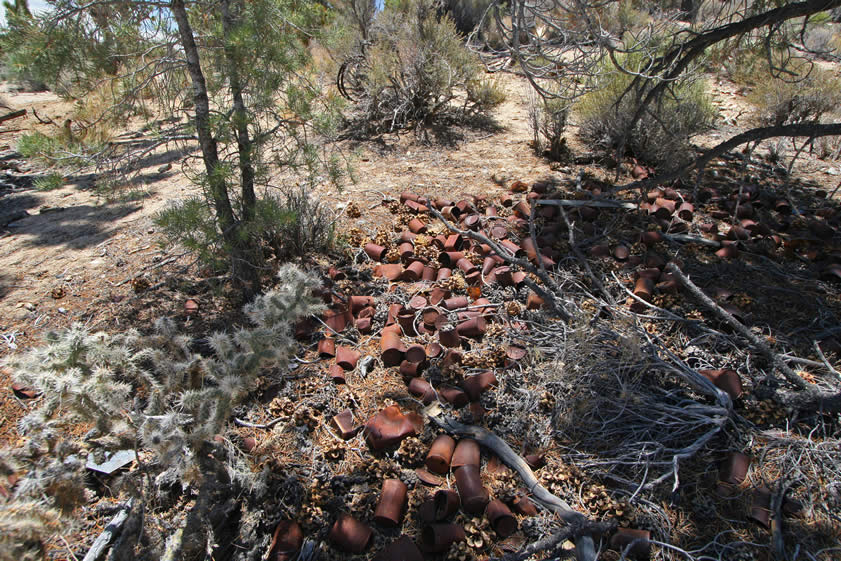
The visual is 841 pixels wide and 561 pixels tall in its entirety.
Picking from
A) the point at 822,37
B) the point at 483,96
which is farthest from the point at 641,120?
the point at 822,37

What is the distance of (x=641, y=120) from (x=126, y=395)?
491cm

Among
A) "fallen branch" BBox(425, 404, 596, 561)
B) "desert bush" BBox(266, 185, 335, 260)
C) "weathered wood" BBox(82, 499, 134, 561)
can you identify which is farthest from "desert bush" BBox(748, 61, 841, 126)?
"weathered wood" BBox(82, 499, 134, 561)

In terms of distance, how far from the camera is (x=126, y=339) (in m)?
1.96

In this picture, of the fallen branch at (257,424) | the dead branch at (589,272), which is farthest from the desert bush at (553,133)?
the fallen branch at (257,424)

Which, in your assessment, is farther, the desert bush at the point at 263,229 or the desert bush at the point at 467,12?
the desert bush at the point at 467,12

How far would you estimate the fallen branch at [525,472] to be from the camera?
176 cm

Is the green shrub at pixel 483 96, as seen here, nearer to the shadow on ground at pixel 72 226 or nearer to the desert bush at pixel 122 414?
the shadow on ground at pixel 72 226

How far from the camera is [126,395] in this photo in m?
1.78

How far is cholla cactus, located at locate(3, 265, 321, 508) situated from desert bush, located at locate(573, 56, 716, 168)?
398cm

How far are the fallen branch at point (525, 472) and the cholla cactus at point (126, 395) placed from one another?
82 cm


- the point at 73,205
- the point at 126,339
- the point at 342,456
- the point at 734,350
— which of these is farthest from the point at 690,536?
the point at 73,205

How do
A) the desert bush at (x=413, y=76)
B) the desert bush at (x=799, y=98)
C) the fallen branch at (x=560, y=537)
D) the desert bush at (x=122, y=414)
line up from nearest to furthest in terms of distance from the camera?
the desert bush at (x=122, y=414) < the fallen branch at (x=560, y=537) < the desert bush at (x=413, y=76) < the desert bush at (x=799, y=98)

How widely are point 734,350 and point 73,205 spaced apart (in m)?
5.72

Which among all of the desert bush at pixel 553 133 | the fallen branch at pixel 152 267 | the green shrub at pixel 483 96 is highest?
the green shrub at pixel 483 96
